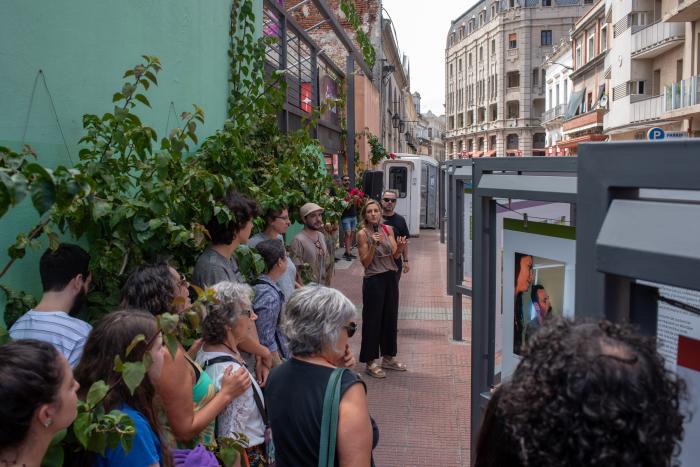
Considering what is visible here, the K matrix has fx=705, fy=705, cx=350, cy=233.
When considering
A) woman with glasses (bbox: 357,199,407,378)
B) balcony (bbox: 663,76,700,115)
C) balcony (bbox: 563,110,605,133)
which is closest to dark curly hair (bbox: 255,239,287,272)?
woman with glasses (bbox: 357,199,407,378)

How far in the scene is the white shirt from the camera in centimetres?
342

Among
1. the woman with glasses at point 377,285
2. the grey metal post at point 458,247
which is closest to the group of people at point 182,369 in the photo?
the woman with glasses at point 377,285

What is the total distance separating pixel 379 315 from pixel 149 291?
4.17 metres

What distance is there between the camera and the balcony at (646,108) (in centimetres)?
3350

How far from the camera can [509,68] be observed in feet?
260

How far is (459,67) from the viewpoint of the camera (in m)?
98.2

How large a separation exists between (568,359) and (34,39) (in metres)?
3.19

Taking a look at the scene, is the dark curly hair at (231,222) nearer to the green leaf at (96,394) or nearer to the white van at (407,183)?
the green leaf at (96,394)

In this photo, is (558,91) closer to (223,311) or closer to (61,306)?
(223,311)

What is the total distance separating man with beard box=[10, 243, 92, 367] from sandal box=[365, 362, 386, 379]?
432 cm

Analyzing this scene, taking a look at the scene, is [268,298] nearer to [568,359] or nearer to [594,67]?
[568,359]

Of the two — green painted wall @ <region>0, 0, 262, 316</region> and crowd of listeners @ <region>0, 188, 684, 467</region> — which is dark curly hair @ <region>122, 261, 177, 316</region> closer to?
crowd of listeners @ <region>0, 188, 684, 467</region>

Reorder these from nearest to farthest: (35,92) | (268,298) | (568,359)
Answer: (568,359)
(35,92)
(268,298)

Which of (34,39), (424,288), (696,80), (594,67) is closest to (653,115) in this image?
(696,80)
